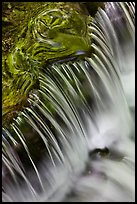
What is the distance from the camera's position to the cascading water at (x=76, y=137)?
134 inches

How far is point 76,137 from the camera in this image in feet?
12.2

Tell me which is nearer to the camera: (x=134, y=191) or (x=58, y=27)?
(x=134, y=191)

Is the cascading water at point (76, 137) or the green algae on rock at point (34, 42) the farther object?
the green algae on rock at point (34, 42)

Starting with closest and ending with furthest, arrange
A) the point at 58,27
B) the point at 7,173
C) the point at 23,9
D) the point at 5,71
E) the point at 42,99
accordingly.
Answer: the point at 7,173 < the point at 42,99 < the point at 5,71 < the point at 58,27 < the point at 23,9

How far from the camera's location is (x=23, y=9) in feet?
14.2

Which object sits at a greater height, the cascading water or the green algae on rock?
the green algae on rock

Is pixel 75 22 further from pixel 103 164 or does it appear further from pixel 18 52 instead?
pixel 103 164

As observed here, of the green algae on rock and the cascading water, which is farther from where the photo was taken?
the green algae on rock

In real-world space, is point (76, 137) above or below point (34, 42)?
below

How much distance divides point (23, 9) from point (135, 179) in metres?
1.89

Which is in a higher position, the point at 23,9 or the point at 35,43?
the point at 23,9

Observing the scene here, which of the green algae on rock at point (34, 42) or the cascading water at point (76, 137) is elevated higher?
the green algae on rock at point (34, 42)

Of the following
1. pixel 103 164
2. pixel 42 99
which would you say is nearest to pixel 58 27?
pixel 42 99

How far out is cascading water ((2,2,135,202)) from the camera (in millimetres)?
3404
